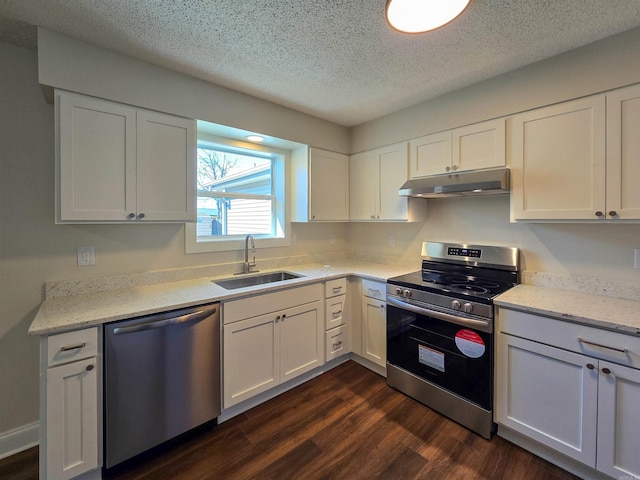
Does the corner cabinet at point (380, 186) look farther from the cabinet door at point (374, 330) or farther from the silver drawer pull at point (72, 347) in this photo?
the silver drawer pull at point (72, 347)

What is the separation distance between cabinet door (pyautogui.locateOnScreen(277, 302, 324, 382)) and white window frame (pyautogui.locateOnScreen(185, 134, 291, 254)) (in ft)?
2.75

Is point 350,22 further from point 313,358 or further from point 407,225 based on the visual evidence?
point 313,358

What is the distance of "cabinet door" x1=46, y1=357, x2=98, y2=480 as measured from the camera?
1332 mm

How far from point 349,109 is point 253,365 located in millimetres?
2361

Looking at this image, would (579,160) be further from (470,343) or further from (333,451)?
(333,451)

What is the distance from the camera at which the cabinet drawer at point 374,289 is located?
240 cm

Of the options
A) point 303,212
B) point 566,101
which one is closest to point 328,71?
point 303,212

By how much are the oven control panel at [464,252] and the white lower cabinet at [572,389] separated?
739 millimetres

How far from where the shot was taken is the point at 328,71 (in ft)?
6.54

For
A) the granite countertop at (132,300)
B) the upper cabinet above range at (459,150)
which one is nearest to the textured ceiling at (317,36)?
the upper cabinet above range at (459,150)

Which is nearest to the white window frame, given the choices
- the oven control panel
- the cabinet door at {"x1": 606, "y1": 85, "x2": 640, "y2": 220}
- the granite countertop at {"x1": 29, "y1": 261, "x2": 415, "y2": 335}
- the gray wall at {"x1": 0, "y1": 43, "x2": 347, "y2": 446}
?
the granite countertop at {"x1": 29, "y1": 261, "x2": 415, "y2": 335}

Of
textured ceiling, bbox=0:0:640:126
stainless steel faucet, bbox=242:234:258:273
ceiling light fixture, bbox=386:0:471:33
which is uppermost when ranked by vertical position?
textured ceiling, bbox=0:0:640:126

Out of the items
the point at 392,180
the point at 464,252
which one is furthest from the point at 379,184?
the point at 464,252

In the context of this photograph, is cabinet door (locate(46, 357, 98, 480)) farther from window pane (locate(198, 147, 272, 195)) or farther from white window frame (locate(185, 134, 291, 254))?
window pane (locate(198, 147, 272, 195))
